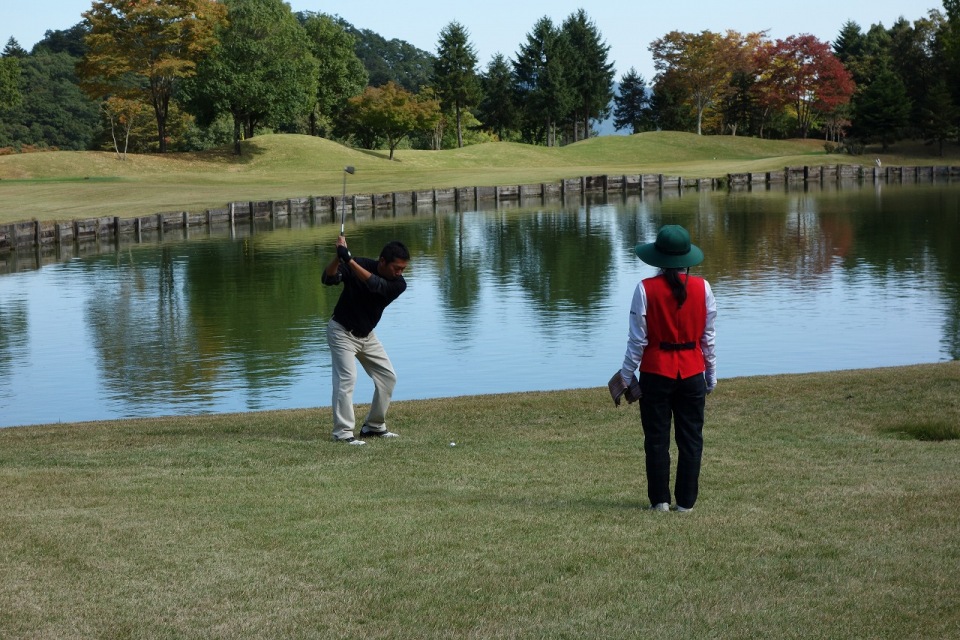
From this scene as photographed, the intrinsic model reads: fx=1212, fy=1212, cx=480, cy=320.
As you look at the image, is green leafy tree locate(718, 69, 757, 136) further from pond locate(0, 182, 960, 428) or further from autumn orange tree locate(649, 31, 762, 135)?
pond locate(0, 182, 960, 428)

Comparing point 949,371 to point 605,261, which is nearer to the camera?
point 949,371

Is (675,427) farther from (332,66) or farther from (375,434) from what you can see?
A: (332,66)

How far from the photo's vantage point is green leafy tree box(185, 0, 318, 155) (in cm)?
8700

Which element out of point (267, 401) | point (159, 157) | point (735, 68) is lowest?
point (267, 401)

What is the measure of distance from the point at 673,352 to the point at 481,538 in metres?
1.87

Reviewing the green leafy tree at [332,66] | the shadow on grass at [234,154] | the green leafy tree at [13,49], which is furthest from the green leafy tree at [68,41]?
the shadow on grass at [234,154]

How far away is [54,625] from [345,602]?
153 cm

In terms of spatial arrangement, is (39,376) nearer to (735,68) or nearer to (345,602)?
(345,602)

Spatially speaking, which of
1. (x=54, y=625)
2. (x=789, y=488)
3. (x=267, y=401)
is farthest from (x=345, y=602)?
(x=267, y=401)

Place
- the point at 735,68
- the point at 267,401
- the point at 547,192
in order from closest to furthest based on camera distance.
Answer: the point at 267,401
the point at 547,192
the point at 735,68

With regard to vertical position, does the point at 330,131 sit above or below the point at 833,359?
above

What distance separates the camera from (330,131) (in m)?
120

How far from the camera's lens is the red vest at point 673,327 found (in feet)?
27.5

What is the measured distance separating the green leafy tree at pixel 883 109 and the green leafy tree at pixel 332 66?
4425 cm
